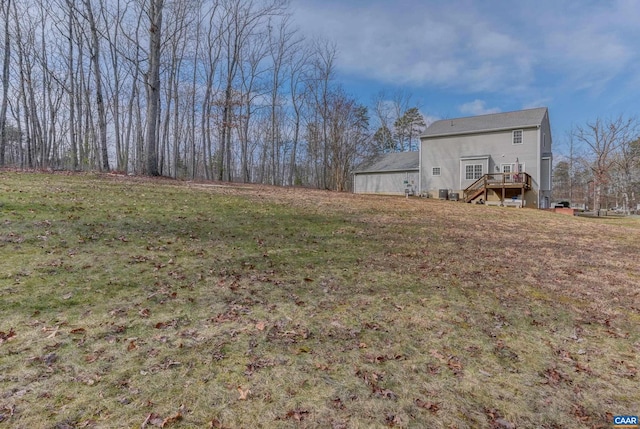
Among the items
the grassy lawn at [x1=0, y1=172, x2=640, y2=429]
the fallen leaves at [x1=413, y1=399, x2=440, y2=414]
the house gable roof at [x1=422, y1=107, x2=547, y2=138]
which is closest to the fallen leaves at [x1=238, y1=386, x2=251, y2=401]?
the grassy lawn at [x1=0, y1=172, x2=640, y2=429]

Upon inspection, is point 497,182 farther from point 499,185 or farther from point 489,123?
point 489,123

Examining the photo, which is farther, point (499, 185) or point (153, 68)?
point (499, 185)

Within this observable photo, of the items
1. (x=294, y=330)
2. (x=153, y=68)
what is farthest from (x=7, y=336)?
(x=153, y=68)

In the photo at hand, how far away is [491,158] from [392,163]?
27.9 feet

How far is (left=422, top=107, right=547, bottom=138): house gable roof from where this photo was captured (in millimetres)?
21484

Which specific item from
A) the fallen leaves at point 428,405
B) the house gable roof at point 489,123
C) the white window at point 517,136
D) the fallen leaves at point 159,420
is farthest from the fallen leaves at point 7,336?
the white window at point 517,136

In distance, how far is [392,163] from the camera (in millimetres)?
28656

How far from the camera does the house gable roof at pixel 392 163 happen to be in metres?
27.1

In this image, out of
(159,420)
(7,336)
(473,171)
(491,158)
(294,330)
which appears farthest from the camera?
(473,171)

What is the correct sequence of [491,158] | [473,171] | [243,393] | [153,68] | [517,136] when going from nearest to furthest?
[243,393], [153,68], [517,136], [491,158], [473,171]

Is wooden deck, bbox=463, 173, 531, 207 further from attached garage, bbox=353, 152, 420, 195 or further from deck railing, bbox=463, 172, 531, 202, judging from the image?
attached garage, bbox=353, 152, 420, 195

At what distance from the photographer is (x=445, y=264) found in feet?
18.7

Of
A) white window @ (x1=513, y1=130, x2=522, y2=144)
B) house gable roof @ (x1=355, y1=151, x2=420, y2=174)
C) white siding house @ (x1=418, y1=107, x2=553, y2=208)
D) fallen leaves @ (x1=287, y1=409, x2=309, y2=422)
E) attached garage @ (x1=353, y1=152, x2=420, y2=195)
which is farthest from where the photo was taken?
house gable roof @ (x1=355, y1=151, x2=420, y2=174)

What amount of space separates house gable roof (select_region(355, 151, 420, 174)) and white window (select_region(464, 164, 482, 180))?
4.19 m
